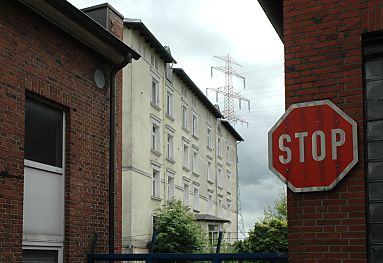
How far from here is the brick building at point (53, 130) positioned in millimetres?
9734

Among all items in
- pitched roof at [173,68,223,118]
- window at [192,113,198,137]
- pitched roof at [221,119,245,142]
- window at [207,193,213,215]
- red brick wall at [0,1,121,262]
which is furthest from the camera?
pitched roof at [221,119,245,142]

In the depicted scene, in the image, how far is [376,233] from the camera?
6414 mm

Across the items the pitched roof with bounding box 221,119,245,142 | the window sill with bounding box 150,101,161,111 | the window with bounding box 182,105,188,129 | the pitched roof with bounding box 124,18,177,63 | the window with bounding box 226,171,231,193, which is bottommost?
the window with bounding box 226,171,231,193

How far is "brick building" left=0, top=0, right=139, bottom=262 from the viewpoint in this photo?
31.9 feet

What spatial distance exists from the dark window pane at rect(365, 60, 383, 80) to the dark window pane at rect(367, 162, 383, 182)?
3.04 feet

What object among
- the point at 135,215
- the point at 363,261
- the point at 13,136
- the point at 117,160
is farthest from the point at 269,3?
the point at 135,215

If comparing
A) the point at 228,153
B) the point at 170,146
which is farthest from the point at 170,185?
the point at 228,153

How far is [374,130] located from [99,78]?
717 cm

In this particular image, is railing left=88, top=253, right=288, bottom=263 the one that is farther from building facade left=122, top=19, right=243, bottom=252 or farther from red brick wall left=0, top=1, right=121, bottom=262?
building facade left=122, top=19, right=243, bottom=252

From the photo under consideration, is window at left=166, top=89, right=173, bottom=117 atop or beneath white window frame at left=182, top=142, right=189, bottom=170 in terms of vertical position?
atop

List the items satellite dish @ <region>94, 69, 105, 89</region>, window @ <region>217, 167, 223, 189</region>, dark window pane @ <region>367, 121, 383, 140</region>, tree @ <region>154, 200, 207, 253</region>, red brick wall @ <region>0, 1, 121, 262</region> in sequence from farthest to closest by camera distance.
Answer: window @ <region>217, 167, 223, 189</region>, tree @ <region>154, 200, 207, 253</region>, satellite dish @ <region>94, 69, 105, 89</region>, red brick wall @ <region>0, 1, 121, 262</region>, dark window pane @ <region>367, 121, 383, 140</region>

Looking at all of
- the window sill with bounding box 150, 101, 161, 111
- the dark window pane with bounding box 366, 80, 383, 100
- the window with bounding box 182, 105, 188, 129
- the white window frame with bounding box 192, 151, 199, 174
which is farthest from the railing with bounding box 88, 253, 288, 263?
the white window frame with bounding box 192, 151, 199, 174

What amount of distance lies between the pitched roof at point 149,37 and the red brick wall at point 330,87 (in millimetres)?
21924

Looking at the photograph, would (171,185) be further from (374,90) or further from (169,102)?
(374,90)
